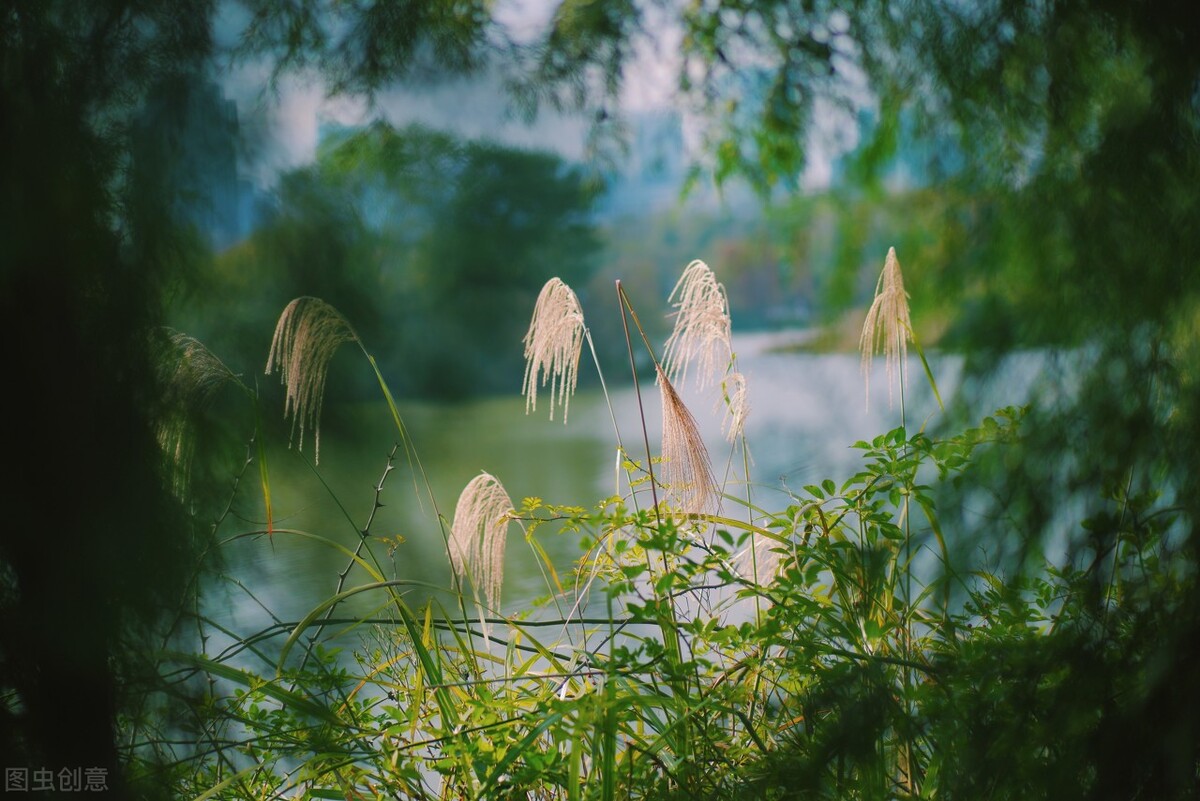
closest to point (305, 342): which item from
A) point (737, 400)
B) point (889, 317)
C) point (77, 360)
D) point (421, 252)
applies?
point (77, 360)

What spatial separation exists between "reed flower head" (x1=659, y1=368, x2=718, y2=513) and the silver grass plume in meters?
0.56

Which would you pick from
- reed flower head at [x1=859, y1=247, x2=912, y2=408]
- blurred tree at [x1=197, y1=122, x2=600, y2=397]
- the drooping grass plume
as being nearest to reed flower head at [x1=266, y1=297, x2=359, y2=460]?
blurred tree at [x1=197, y1=122, x2=600, y2=397]

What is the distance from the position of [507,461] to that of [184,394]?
1.11 metres

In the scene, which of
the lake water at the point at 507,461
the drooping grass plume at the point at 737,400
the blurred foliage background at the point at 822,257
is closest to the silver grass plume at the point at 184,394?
the blurred foliage background at the point at 822,257

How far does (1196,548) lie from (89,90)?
1138 millimetres

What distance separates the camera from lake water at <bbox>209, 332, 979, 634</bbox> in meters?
1.36

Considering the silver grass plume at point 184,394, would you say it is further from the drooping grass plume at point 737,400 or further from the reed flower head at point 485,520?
the drooping grass plume at point 737,400

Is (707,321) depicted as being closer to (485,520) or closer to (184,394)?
(485,520)

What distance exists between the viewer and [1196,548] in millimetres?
853

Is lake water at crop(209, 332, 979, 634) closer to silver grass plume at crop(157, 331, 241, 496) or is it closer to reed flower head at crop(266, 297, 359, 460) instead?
reed flower head at crop(266, 297, 359, 460)

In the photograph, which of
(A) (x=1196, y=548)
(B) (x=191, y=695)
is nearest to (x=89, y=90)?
(B) (x=191, y=695)

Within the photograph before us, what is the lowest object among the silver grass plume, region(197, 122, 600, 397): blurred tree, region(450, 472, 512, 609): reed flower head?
region(450, 472, 512, 609): reed flower head

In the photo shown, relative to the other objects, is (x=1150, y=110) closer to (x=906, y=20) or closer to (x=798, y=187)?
(x=906, y=20)

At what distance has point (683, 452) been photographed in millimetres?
1291
